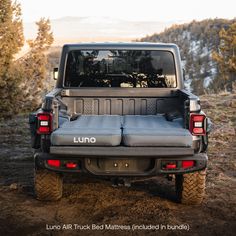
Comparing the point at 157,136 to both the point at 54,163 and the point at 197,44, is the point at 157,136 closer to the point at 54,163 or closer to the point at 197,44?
the point at 54,163

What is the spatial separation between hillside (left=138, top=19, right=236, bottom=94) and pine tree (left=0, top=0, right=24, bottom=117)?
37.2 metres

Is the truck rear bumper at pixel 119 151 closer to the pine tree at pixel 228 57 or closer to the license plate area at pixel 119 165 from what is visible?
the license plate area at pixel 119 165

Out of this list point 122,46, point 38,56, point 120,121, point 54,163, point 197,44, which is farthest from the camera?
point 197,44

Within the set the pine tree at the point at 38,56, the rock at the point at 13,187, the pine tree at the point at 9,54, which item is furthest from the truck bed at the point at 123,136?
the pine tree at the point at 38,56

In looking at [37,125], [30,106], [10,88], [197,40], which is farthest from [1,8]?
[197,40]

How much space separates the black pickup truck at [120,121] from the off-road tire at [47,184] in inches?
0.4

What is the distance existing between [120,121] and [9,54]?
1161 centimetres

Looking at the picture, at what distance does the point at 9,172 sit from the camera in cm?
633

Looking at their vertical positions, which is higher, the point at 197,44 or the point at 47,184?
the point at 47,184

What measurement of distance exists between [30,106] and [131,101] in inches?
500

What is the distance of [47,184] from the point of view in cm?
481

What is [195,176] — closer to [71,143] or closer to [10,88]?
[71,143]

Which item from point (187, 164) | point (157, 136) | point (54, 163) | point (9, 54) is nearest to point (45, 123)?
A: point (54, 163)

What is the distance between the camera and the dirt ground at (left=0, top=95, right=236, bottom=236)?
4.22 m
